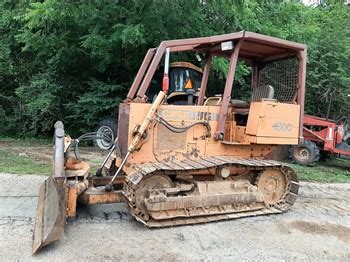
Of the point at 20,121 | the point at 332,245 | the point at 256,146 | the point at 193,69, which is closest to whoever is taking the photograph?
the point at 332,245

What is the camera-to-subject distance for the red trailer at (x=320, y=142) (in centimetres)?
1057

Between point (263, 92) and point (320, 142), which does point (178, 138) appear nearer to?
point (263, 92)

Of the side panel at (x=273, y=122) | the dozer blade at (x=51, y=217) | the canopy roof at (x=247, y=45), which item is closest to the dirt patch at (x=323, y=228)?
the side panel at (x=273, y=122)

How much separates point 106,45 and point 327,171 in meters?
6.70

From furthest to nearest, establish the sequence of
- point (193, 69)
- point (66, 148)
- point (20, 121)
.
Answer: point (20, 121) < point (193, 69) < point (66, 148)

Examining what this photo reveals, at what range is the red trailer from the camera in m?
10.6

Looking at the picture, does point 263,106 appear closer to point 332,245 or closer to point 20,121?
point 332,245

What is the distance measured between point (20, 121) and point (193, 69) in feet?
24.1

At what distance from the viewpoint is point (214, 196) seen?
204 inches

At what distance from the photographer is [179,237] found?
4.62m

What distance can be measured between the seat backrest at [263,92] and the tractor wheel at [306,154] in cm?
474

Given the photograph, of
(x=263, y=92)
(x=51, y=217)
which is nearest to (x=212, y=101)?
(x=263, y=92)

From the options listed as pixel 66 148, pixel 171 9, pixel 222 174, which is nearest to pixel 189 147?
pixel 222 174

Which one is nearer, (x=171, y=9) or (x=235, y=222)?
(x=235, y=222)
